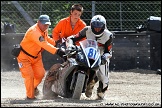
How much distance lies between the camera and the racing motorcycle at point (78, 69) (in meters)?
9.55

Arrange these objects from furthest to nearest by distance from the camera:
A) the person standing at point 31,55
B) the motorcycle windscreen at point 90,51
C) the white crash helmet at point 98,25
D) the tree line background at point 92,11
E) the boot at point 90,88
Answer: the tree line background at point 92,11
the person standing at point 31,55
the boot at point 90,88
the white crash helmet at point 98,25
the motorcycle windscreen at point 90,51

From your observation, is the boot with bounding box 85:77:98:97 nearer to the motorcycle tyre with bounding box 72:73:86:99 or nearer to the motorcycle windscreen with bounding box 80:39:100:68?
the motorcycle tyre with bounding box 72:73:86:99

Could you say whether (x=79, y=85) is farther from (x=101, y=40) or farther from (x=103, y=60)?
(x=101, y=40)

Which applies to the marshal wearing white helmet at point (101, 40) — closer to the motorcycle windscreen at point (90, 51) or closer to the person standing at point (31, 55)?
the motorcycle windscreen at point (90, 51)

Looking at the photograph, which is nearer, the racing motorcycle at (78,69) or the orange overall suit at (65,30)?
the racing motorcycle at (78,69)

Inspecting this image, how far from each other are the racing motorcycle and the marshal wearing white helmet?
320mm

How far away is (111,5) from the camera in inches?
671

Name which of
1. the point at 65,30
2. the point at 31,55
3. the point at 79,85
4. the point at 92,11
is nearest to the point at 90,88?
the point at 79,85

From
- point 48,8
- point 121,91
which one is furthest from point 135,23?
point 121,91

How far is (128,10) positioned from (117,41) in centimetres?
133

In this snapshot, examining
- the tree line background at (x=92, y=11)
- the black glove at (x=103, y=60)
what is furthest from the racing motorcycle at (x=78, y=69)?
the tree line background at (x=92, y=11)

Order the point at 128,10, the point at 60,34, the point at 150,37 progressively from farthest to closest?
the point at 128,10 < the point at 150,37 < the point at 60,34

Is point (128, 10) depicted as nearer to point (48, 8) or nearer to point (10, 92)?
point (48, 8)

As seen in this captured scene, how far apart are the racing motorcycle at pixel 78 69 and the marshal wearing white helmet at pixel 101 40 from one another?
1.05 feet
